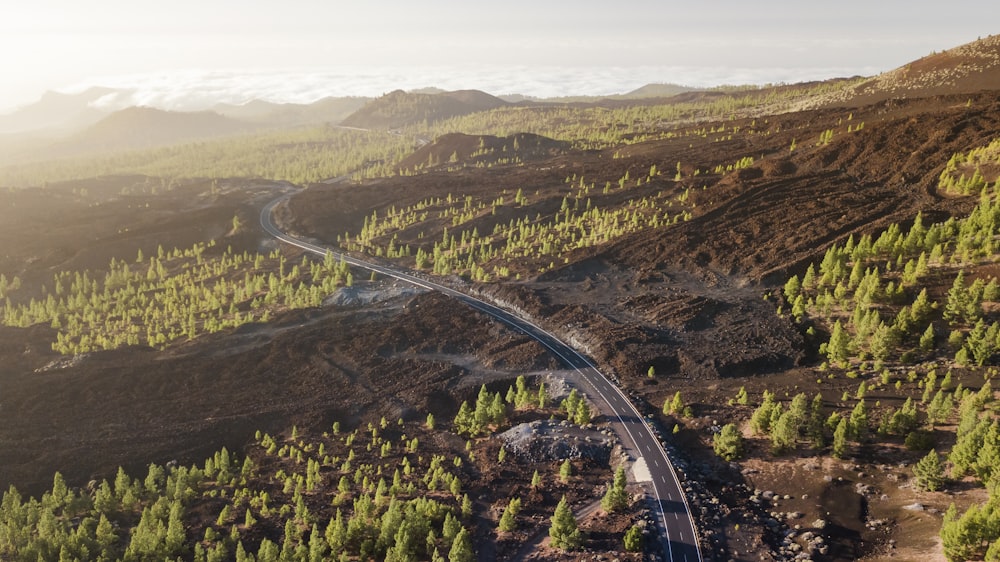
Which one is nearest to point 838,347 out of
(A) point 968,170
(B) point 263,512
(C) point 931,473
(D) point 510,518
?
(C) point 931,473

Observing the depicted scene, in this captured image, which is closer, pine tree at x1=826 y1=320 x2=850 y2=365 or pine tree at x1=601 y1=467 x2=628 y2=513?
pine tree at x1=601 y1=467 x2=628 y2=513

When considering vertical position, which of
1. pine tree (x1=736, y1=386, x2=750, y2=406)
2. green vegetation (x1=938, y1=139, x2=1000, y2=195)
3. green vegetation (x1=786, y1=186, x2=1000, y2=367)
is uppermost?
green vegetation (x1=938, y1=139, x2=1000, y2=195)

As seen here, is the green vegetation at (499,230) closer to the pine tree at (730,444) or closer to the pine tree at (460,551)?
the pine tree at (730,444)

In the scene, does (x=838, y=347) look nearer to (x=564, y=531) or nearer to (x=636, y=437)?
(x=636, y=437)

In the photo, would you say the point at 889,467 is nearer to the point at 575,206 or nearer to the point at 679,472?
the point at 679,472

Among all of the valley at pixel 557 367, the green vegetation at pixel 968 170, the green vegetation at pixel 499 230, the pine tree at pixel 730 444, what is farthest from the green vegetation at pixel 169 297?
the green vegetation at pixel 968 170

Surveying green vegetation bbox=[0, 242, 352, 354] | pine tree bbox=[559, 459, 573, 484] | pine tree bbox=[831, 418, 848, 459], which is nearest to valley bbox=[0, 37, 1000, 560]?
pine tree bbox=[831, 418, 848, 459]

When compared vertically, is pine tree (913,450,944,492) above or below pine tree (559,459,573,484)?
above

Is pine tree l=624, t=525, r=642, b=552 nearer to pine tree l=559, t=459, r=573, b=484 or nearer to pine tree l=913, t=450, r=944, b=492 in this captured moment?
pine tree l=559, t=459, r=573, b=484
